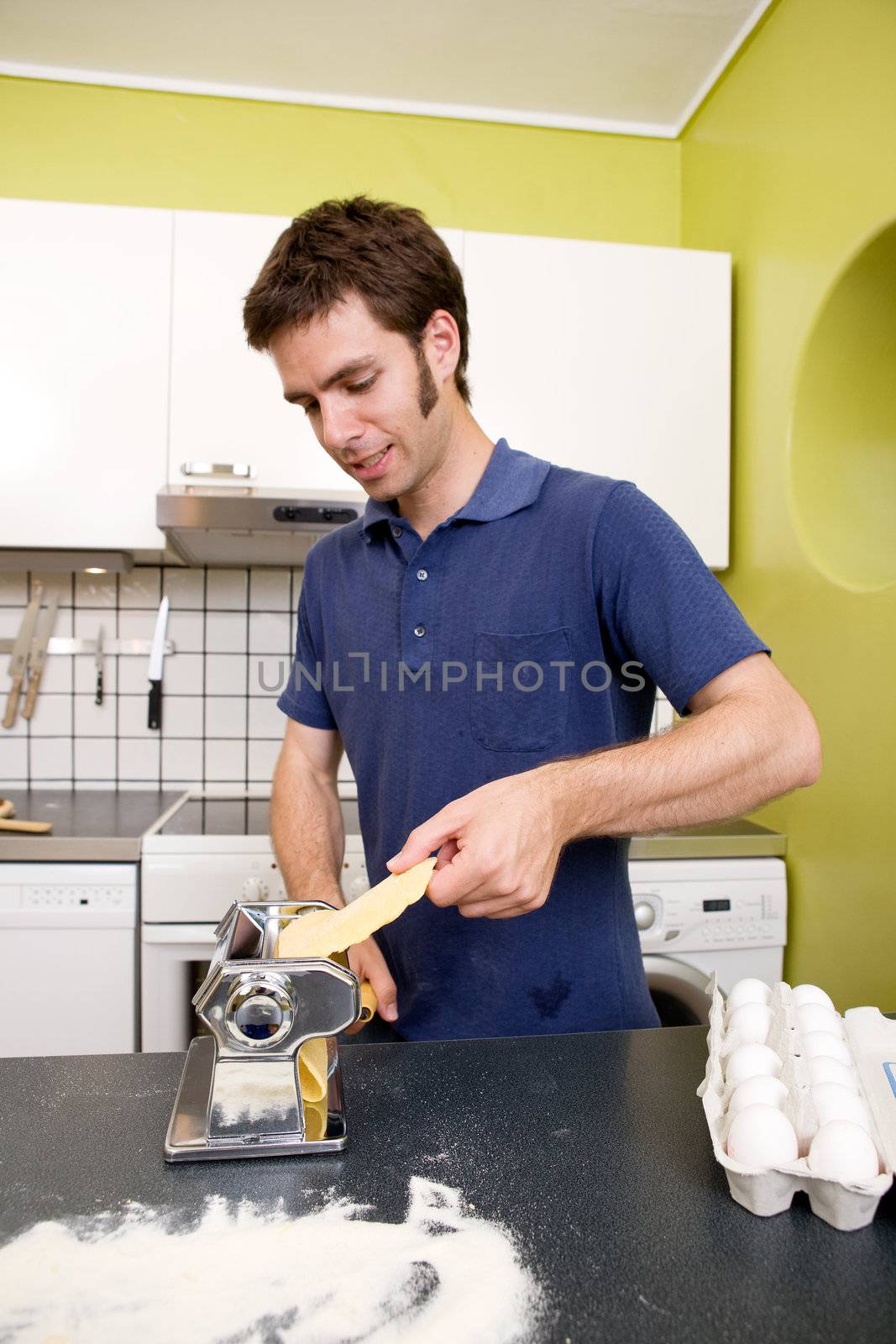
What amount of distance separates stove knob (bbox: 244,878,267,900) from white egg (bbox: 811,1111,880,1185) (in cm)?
133

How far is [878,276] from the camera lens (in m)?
1.70

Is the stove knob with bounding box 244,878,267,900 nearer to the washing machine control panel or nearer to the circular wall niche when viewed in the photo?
the washing machine control panel

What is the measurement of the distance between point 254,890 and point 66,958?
37cm

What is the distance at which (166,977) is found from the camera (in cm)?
182

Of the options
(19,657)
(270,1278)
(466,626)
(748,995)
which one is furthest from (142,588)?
(270,1278)

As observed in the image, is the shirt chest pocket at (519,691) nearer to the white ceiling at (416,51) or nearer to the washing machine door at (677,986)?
the washing machine door at (677,986)

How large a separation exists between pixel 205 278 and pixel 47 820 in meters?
1.14

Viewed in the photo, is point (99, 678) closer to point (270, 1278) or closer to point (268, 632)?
point (268, 632)

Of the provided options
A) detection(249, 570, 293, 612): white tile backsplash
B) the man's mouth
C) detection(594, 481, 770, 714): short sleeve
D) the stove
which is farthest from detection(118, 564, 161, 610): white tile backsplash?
detection(594, 481, 770, 714): short sleeve

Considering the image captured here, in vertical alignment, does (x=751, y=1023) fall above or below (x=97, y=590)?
below

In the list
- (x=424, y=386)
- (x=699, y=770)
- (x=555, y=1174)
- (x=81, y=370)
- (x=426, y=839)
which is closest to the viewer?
(x=555, y=1174)

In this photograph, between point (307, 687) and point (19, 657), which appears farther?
point (19, 657)

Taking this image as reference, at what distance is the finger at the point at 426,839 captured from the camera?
0.73 meters

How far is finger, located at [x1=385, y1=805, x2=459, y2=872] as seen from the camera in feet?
2.38
